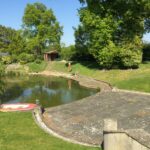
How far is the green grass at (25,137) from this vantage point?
16469mm

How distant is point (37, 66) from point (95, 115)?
4498 cm

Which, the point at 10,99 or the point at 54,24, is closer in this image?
the point at 10,99

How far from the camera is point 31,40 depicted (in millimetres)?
73625

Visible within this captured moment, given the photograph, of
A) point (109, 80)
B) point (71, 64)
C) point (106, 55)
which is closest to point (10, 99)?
point (109, 80)

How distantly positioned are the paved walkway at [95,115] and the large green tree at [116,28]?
19.7m

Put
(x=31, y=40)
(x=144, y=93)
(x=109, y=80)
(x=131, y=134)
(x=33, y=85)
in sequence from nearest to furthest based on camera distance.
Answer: (x=131, y=134), (x=144, y=93), (x=109, y=80), (x=33, y=85), (x=31, y=40)

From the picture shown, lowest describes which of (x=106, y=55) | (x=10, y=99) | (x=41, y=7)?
(x=10, y=99)

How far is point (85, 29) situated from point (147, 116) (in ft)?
109

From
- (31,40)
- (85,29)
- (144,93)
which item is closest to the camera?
(144,93)

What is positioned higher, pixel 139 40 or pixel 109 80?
pixel 139 40

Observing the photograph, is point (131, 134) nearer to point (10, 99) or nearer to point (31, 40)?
point (10, 99)

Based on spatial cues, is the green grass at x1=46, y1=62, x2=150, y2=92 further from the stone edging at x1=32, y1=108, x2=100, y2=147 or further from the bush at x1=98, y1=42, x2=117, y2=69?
the stone edging at x1=32, y1=108, x2=100, y2=147

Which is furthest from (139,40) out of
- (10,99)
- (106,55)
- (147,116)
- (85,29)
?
(147,116)

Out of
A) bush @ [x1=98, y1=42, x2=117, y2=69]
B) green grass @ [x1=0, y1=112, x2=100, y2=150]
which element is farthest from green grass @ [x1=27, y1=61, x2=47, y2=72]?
green grass @ [x1=0, y1=112, x2=100, y2=150]
